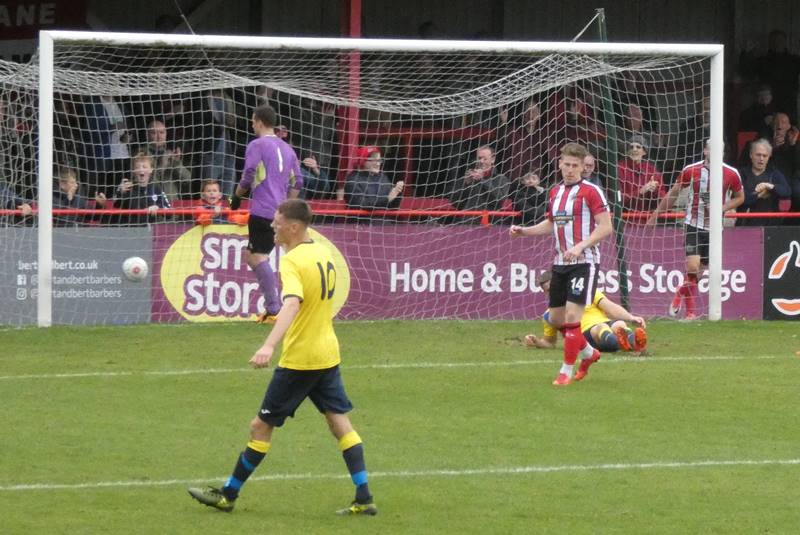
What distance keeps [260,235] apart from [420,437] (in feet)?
17.6

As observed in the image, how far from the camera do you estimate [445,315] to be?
17469mm

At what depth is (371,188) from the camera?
58.6ft

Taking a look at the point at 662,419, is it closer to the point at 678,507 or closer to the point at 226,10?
the point at 678,507

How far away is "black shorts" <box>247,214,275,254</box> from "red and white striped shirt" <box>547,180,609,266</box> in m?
3.50

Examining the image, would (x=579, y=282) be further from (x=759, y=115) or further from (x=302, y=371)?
(x=759, y=115)

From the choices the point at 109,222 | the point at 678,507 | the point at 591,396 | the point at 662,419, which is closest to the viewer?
the point at 678,507

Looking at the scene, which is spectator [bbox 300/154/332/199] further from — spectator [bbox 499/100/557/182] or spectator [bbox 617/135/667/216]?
spectator [bbox 617/135/667/216]

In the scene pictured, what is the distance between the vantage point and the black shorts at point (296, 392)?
8.28 m

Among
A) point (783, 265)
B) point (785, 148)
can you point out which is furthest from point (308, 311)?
point (785, 148)

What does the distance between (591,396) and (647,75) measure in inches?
386

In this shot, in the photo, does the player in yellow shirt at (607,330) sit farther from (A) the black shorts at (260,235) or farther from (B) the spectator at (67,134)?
(B) the spectator at (67,134)

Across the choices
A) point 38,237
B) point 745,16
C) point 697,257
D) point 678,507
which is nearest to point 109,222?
point 38,237

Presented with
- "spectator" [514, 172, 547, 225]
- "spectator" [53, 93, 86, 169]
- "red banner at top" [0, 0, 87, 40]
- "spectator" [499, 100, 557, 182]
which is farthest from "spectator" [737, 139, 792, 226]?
"red banner at top" [0, 0, 87, 40]

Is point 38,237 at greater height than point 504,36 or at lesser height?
lesser
